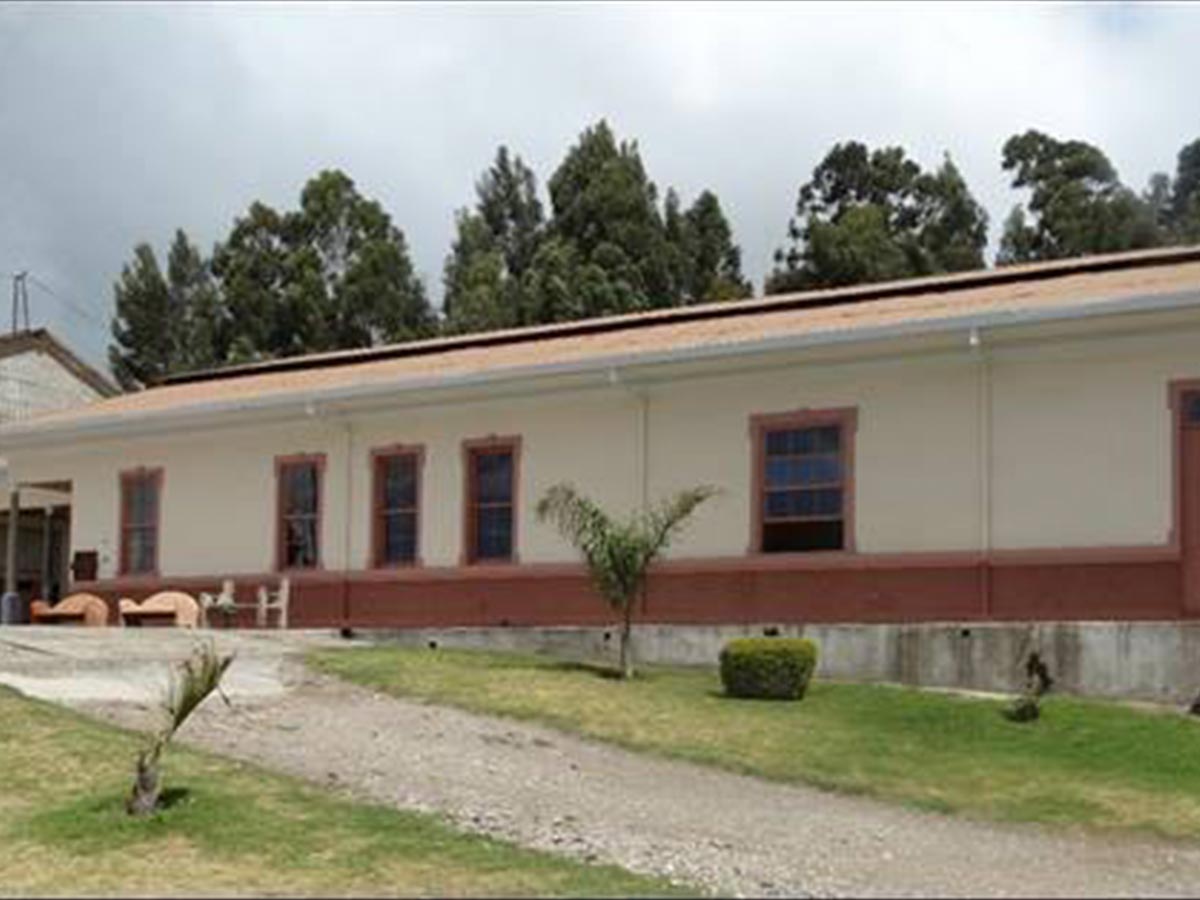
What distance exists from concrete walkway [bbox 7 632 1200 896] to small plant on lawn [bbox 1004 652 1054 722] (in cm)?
348

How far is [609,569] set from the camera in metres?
19.0

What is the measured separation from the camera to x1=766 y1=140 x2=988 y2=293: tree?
49.6 m

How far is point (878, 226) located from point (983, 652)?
32.8 metres

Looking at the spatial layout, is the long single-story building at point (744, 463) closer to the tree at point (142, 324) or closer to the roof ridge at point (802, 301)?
the roof ridge at point (802, 301)

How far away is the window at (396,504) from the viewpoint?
2419cm

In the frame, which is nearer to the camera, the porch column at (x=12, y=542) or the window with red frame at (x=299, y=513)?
the window with red frame at (x=299, y=513)

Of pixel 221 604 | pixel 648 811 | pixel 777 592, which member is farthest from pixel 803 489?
pixel 648 811

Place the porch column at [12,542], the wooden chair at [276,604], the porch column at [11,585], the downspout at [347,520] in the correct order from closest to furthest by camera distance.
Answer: the downspout at [347,520], the wooden chair at [276,604], the porch column at [12,542], the porch column at [11,585]

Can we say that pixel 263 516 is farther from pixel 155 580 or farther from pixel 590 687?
pixel 590 687

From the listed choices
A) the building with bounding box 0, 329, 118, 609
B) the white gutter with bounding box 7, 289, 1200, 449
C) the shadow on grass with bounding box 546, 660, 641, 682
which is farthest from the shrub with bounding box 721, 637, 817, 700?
the building with bounding box 0, 329, 118, 609

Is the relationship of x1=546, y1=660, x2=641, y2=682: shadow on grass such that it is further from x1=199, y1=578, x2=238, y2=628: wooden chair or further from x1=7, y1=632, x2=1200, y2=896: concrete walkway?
x1=199, y1=578, x2=238, y2=628: wooden chair

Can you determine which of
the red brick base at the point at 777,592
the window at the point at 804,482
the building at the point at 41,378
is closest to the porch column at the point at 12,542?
the red brick base at the point at 777,592

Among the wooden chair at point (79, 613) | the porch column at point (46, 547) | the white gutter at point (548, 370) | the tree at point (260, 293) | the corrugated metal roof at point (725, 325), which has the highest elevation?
the tree at point (260, 293)

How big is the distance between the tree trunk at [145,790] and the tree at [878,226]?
3841 centimetres
